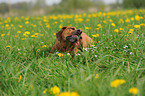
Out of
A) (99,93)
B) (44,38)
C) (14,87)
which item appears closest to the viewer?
(99,93)

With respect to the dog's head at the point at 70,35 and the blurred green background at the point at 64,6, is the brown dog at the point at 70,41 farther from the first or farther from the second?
the blurred green background at the point at 64,6

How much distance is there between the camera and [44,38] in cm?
318

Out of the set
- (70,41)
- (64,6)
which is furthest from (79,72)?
(64,6)

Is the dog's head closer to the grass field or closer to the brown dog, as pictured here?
the brown dog

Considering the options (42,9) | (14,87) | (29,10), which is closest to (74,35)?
(14,87)

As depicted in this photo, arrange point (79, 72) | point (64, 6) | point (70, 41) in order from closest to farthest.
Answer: point (79, 72)
point (70, 41)
point (64, 6)

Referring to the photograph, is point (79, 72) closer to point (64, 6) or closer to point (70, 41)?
point (70, 41)

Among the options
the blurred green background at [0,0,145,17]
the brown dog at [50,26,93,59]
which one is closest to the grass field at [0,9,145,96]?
the brown dog at [50,26,93,59]

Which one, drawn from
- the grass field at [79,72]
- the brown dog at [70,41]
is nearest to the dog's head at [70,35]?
the brown dog at [70,41]

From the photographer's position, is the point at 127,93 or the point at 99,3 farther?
the point at 99,3

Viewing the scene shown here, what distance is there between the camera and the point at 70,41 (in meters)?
2.24

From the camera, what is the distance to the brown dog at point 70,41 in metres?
2.26

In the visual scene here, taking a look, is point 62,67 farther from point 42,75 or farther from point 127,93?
point 127,93

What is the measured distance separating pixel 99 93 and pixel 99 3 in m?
41.4
